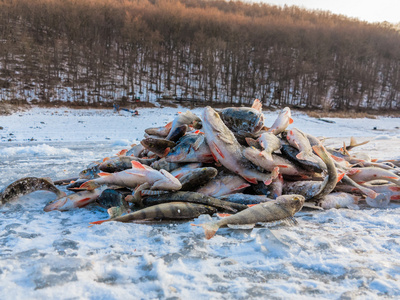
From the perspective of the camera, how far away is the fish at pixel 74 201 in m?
4.30

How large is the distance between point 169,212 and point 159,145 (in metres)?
1.36

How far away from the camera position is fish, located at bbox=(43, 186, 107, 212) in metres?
4.30

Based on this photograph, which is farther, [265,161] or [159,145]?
[159,145]

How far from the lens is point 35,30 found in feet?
143

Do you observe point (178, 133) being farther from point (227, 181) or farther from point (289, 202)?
point (289, 202)

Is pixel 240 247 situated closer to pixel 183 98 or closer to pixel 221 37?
pixel 183 98

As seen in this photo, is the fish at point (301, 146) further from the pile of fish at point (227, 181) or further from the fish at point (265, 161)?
the fish at point (265, 161)

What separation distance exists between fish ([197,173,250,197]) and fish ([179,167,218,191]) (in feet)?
0.50

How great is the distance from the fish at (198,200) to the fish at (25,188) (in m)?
1.72

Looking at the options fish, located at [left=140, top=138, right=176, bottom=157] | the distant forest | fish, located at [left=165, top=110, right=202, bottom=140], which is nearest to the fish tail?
fish, located at [left=140, top=138, right=176, bottom=157]

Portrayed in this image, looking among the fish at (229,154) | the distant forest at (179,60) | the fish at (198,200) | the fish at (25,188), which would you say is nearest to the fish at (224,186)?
the fish at (229,154)

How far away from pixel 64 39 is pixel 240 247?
46.0 meters

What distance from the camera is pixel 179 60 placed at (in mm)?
46219

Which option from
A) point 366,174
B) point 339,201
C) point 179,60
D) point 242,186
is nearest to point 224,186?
point 242,186
